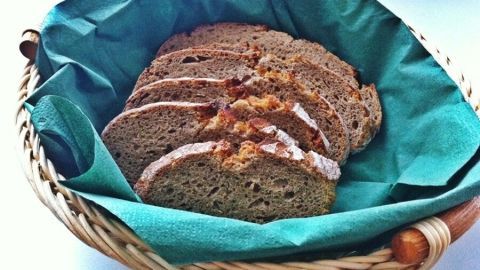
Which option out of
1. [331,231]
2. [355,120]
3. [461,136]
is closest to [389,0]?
[355,120]

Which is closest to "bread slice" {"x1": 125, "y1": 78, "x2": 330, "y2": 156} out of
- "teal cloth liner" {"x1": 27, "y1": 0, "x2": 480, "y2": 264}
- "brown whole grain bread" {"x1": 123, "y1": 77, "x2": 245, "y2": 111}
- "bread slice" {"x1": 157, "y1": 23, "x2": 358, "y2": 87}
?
"brown whole grain bread" {"x1": 123, "y1": 77, "x2": 245, "y2": 111}

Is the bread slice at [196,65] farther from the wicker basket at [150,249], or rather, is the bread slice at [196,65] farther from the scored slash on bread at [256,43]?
the wicker basket at [150,249]

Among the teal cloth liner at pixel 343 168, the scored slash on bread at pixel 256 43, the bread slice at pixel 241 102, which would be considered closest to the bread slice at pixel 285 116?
the bread slice at pixel 241 102

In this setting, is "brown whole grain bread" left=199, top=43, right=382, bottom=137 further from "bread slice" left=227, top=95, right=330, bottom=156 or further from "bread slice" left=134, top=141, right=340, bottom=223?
"bread slice" left=134, top=141, right=340, bottom=223

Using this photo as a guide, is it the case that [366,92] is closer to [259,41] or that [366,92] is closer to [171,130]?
[259,41]

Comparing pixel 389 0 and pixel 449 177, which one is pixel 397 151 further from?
pixel 389 0
